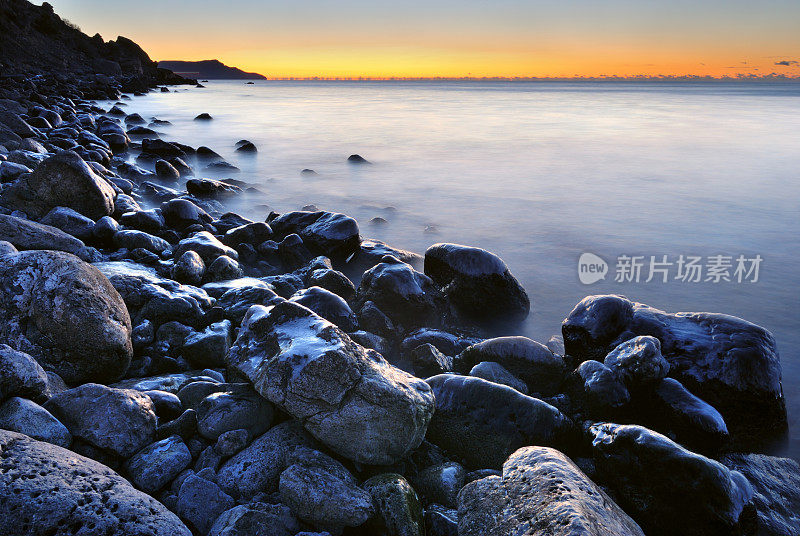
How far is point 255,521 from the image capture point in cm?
196

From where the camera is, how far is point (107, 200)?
6.13 metres

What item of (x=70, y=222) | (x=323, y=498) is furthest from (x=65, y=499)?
(x=70, y=222)

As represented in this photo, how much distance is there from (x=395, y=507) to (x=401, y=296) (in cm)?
278

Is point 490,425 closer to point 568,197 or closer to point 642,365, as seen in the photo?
point 642,365

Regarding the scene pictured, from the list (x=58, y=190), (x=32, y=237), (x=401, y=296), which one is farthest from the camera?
(x=58, y=190)

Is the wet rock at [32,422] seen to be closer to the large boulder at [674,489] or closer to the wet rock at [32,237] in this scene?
the wet rock at [32,237]

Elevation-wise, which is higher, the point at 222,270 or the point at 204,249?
the point at 204,249

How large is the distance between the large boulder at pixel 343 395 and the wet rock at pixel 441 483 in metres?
0.19

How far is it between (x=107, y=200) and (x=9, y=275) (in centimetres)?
360

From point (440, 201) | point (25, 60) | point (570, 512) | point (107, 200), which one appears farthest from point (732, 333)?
point (25, 60)

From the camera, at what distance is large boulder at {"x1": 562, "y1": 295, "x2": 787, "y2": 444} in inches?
138

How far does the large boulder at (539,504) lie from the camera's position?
6.10 ft

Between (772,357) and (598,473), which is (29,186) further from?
(772,357)

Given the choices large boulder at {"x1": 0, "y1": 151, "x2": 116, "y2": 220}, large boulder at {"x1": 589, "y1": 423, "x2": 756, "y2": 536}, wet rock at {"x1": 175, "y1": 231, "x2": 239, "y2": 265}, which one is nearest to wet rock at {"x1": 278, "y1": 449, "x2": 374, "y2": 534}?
large boulder at {"x1": 589, "y1": 423, "x2": 756, "y2": 536}
